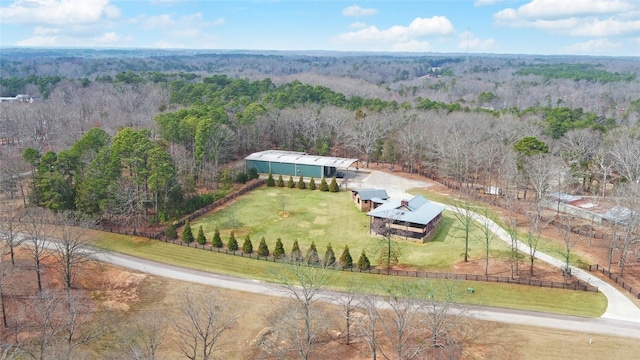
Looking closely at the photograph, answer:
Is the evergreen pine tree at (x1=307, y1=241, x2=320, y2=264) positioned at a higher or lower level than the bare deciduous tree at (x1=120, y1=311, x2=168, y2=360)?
higher

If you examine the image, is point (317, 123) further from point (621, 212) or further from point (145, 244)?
point (621, 212)

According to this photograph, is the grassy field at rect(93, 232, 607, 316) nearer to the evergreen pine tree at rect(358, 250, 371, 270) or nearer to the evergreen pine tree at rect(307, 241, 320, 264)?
the evergreen pine tree at rect(358, 250, 371, 270)

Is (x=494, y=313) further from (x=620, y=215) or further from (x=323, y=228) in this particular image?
(x=323, y=228)

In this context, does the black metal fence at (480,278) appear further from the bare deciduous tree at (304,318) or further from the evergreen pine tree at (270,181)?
the evergreen pine tree at (270,181)

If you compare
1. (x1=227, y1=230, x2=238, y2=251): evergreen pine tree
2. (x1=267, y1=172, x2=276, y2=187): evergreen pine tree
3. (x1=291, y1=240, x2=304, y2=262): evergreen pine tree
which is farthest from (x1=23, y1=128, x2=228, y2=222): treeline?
(x1=291, y1=240, x2=304, y2=262): evergreen pine tree

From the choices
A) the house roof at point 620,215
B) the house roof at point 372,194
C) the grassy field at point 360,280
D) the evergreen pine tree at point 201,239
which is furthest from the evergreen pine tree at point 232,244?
the house roof at point 620,215

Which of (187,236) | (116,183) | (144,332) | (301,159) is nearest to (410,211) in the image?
(187,236)

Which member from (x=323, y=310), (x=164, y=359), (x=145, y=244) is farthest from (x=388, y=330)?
(x=145, y=244)
